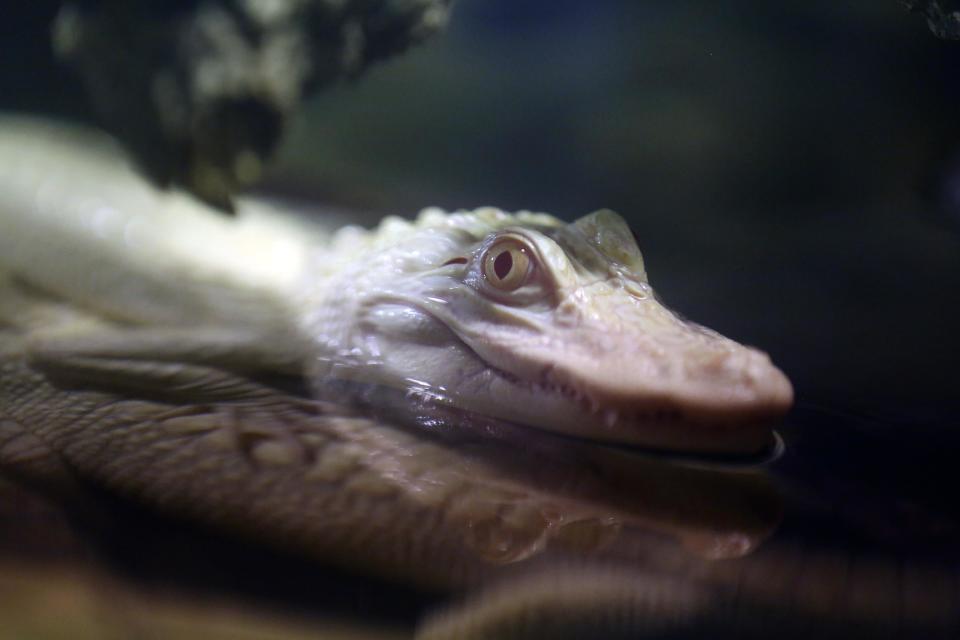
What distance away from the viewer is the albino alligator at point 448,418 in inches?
35.0

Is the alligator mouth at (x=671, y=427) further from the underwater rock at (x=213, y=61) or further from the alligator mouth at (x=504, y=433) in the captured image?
the underwater rock at (x=213, y=61)

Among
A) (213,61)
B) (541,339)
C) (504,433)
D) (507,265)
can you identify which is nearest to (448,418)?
(504,433)

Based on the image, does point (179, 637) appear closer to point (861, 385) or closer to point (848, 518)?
point (848, 518)

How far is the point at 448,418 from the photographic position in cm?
156

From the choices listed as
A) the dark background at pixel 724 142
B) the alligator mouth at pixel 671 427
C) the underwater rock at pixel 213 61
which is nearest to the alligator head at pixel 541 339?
the alligator mouth at pixel 671 427

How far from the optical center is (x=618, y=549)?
976mm

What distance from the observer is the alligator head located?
1.35 m

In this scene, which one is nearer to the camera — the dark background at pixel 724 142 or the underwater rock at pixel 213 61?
the dark background at pixel 724 142

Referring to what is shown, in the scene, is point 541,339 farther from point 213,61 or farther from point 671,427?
point 213,61

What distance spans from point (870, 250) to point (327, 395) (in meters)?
2.08

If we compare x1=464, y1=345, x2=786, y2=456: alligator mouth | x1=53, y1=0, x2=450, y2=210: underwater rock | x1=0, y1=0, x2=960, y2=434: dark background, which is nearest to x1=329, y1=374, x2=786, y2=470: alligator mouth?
x1=464, y1=345, x2=786, y2=456: alligator mouth

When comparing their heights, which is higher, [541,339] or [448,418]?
[541,339]

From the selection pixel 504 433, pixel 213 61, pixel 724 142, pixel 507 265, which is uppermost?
pixel 724 142

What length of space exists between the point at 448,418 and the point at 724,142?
6.19 feet
